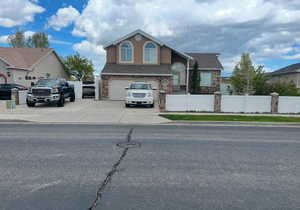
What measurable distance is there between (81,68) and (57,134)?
117 feet

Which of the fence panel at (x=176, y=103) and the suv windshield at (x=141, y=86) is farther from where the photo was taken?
the suv windshield at (x=141, y=86)

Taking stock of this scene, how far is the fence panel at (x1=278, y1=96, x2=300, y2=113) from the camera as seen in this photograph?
46.5 feet

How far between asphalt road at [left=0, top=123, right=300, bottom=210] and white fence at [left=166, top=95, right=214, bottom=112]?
690 centimetres

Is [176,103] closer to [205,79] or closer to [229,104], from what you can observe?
[229,104]

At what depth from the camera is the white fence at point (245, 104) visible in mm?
14320

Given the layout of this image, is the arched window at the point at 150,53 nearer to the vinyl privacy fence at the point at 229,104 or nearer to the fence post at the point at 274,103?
the vinyl privacy fence at the point at 229,104

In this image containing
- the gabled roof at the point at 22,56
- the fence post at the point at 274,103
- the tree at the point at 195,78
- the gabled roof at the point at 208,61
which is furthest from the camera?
the gabled roof at the point at 208,61

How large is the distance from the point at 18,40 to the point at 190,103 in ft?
199

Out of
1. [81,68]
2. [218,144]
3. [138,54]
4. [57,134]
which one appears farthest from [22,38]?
[218,144]

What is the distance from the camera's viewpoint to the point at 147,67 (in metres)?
22.4

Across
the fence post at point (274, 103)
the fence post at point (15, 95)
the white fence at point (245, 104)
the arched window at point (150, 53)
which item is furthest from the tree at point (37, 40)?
the fence post at point (274, 103)

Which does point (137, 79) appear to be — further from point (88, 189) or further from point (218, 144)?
point (88, 189)

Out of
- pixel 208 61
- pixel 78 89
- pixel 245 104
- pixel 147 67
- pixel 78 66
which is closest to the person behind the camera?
pixel 245 104

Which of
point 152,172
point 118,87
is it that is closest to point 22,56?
point 118,87
